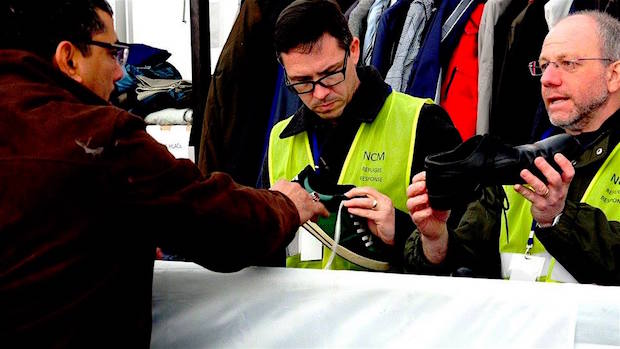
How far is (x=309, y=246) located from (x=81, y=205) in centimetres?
65

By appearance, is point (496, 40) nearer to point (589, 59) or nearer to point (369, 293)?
point (589, 59)

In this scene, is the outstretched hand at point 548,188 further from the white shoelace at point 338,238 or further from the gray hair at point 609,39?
the gray hair at point 609,39

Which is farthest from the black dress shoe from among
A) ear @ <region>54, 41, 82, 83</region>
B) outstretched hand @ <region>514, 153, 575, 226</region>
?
ear @ <region>54, 41, 82, 83</region>

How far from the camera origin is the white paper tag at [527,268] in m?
1.31

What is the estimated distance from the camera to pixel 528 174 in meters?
1.26

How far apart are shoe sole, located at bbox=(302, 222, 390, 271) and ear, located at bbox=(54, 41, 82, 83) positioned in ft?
1.91

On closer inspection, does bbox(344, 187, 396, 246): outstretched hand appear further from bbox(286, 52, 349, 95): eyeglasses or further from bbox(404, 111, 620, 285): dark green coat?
bbox(286, 52, 349, 95): eyeglasses

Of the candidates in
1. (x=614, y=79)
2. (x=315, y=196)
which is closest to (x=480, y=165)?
(x=315, y=196)

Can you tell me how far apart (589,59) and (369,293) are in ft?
3.46

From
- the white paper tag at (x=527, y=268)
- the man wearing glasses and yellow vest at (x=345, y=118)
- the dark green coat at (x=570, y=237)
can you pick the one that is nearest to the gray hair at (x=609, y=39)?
the dark green coat at (x=570, y=237)

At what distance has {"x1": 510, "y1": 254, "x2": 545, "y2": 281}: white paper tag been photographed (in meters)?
1.31

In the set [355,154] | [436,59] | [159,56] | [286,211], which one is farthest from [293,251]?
[159,56]

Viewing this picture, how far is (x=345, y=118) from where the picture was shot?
6.01ft

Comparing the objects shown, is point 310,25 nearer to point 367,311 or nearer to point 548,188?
point 548,188
